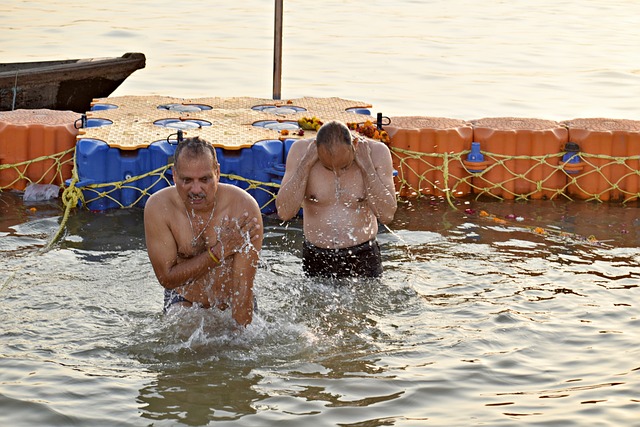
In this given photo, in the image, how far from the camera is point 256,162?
909 centimetres

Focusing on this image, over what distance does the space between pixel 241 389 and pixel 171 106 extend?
545cm

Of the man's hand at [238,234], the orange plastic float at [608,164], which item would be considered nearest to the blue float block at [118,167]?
the man's hand at [238,234]

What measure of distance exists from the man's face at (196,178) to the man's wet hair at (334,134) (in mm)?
1170

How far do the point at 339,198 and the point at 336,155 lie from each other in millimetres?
460

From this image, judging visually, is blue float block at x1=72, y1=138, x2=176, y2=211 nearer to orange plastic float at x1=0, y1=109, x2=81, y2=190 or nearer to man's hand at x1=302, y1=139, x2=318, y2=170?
orange plastic float at x1=0, y1=109, x2=81, y2=190

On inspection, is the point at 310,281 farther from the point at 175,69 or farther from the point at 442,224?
the point at 175,69

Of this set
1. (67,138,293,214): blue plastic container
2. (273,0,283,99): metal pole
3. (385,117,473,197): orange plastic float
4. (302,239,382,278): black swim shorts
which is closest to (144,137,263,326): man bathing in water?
(302,239,382,278): black swim shorts

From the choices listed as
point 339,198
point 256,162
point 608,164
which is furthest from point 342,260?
point 608,164

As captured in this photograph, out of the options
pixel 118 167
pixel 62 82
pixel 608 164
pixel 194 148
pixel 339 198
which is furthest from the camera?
pixel 62 82

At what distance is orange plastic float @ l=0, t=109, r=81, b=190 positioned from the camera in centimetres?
968

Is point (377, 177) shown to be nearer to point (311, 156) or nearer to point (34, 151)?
point (311, 156)

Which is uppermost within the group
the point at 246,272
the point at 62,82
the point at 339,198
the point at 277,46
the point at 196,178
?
the point at 277,46

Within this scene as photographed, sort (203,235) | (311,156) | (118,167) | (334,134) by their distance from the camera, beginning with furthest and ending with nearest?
(118,167) → (311,156) → (334,134) → (203,235)

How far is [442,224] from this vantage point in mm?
9164
